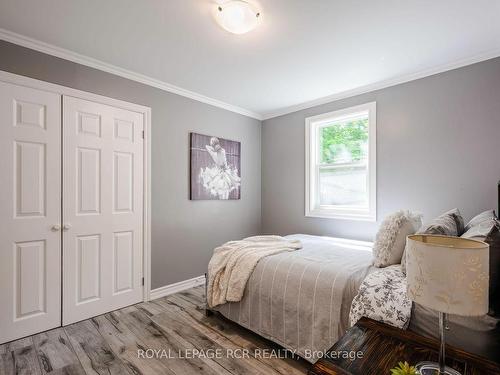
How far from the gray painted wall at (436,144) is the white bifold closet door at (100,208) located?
2407mm

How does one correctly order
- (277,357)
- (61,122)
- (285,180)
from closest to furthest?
(277,357) < (61,122) < (285,180)

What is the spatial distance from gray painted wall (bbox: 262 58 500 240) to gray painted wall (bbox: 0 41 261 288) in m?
1.39

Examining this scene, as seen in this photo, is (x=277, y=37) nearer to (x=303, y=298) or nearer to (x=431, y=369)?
(x=303, y=298)

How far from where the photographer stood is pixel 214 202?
141 inches

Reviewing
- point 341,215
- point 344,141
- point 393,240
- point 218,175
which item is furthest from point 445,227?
point 218,175

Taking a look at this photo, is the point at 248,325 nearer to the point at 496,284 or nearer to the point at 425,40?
the point at 496,284

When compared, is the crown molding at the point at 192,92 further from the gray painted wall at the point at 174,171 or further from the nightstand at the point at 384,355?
the nightstand at the point at 384,355

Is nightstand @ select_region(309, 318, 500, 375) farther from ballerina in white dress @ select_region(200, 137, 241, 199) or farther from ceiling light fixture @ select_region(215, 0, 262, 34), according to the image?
ballerina in white dress @ select_region(200, 137, 241, 199)

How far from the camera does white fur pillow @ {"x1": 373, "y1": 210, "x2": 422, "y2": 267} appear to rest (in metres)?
1.83

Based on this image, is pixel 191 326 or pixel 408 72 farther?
pixel 408 72

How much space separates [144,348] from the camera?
1.98 metres

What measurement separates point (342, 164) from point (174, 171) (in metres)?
2.20

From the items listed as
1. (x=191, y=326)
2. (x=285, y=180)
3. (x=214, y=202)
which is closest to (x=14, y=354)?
(x=191, y=326)

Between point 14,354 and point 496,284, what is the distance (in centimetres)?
312
